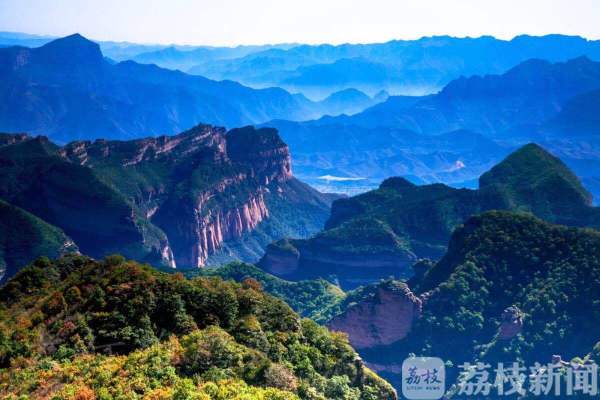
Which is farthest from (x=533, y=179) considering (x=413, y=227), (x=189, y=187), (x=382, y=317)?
(x=382, y=317)

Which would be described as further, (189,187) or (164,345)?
(189,187)

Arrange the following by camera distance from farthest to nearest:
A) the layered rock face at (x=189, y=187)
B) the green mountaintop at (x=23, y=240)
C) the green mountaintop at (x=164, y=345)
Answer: the layered rock face at (x=189, y=187) → the green mountaintop at (x=23, y=240) → the green mountaintop at (x=164, y=345)

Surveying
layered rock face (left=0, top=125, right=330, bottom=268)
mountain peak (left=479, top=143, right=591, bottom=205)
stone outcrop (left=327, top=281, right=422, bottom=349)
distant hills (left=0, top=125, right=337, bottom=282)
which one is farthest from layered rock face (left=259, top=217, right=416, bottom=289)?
stone outcrop (left=327, top=281, right=422, bottom=349)

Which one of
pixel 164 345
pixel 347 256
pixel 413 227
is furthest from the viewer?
pixel 413 227

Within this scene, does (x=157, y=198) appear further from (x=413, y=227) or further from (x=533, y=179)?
(x=533, y=179)

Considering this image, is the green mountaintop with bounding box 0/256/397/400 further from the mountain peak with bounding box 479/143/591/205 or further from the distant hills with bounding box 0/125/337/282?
the mountain peak with bounding box 479/143/591/205

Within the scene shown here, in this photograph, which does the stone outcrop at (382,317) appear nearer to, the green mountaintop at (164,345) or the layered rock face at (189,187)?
the green mountaintop at (164,345)

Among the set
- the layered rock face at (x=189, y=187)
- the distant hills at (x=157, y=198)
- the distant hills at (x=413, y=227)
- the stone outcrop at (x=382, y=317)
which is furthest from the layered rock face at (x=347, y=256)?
the stone outcrop at (x=382, y=317)
